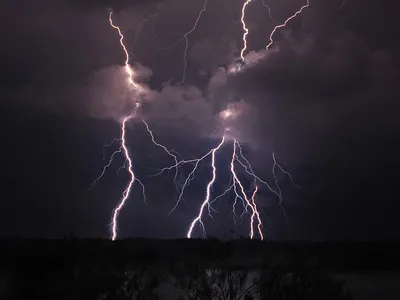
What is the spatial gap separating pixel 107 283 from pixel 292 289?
6038mm

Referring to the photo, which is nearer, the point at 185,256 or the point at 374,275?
the point at 185,256

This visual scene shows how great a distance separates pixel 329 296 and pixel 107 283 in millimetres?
7201

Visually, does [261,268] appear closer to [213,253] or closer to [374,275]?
[213,253]

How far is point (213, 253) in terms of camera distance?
66.4 feet

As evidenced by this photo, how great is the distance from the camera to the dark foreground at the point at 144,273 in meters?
15.1

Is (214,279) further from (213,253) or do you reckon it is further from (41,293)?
(41,293)

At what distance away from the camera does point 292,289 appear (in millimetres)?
16594

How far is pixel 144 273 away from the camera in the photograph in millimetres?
16297

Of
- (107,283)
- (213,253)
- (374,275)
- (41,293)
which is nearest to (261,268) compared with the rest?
(213,253)

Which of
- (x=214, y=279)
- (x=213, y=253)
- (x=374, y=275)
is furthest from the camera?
(x=374, y=275)

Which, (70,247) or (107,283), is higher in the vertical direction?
(70,247)

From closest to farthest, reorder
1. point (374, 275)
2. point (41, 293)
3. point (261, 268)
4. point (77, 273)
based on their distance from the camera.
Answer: point (41, 293), point (77, 273), point (261, 268), point (374, 275)

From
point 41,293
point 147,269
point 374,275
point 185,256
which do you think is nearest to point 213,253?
point 185,256

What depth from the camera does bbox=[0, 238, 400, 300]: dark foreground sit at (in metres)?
15.1
